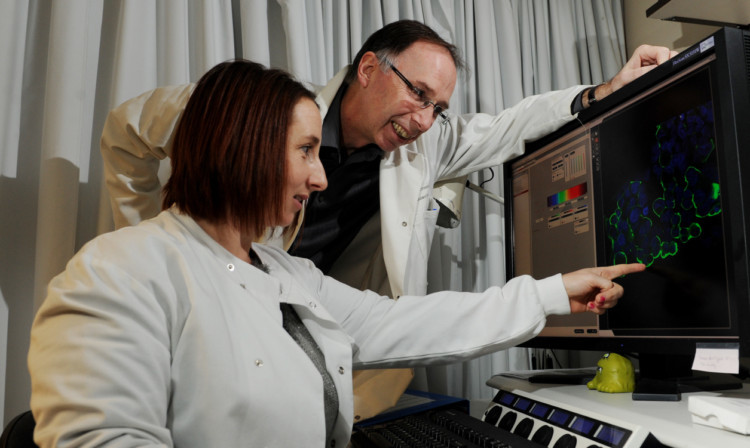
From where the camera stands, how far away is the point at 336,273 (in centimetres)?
171

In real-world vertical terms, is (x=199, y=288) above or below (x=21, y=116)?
below

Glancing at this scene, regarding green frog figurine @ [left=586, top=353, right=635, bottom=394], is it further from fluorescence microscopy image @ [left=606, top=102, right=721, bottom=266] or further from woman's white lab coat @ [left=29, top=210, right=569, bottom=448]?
woman's white lab coat @ [left=29, top=210, right=569, bottom=448]

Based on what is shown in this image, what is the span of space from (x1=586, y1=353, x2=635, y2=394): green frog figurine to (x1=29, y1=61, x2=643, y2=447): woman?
0.54 feet

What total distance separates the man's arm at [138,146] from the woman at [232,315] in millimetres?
348

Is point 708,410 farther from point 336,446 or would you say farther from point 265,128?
point 265,128

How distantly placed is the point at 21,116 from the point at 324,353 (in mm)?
1105

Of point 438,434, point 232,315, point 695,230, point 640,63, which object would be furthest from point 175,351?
point 640,63

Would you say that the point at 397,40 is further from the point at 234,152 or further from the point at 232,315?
the point at 232,315

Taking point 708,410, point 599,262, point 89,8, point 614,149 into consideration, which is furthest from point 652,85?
point 89,8

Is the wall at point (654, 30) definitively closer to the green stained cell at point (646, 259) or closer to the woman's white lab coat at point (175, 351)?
the green stained cell at point (646, 259)

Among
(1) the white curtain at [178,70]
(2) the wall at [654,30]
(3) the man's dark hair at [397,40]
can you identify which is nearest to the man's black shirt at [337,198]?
(3) the man's dark hair at [397,40]

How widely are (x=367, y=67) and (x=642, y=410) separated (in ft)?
3.35

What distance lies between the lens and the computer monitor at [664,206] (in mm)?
916

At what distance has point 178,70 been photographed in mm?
1612
